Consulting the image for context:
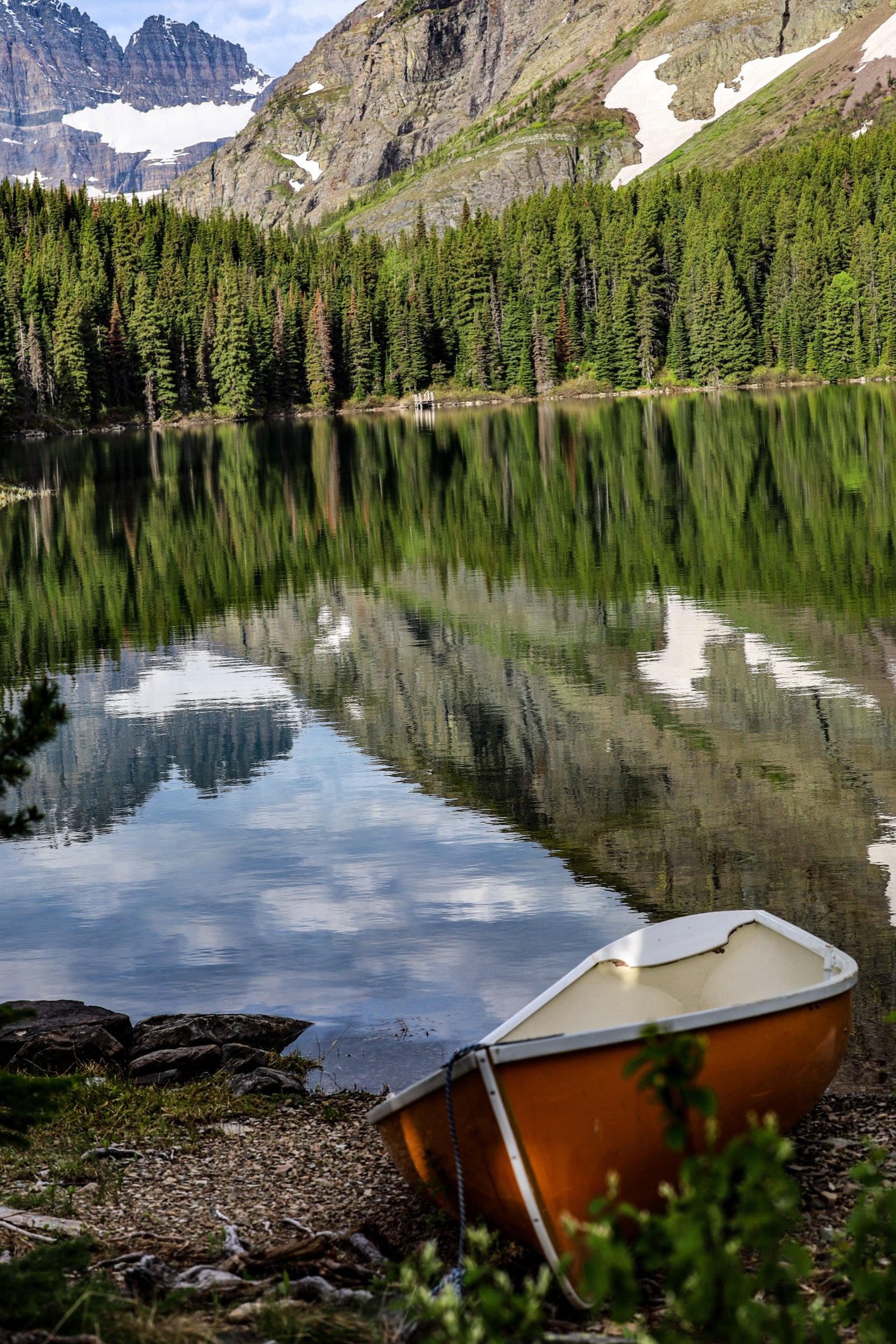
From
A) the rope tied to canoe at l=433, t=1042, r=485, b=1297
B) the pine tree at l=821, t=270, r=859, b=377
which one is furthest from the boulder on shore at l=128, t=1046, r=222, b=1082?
the pine tree at l=821, t=270, r=859, b=377

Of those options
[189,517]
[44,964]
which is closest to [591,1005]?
[44,964]

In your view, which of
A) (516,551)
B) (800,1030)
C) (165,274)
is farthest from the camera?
(165,274)

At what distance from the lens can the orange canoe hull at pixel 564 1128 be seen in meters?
6.54

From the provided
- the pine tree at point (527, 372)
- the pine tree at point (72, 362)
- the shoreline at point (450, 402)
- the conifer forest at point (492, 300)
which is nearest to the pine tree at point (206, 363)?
the conifer forest at point (492, 300)

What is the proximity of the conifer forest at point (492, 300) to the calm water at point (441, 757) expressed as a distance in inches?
4138

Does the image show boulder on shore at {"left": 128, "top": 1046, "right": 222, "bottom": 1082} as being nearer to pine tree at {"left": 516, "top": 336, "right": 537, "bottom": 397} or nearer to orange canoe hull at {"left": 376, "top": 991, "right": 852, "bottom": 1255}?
orange canoe hull at {"left": 376, "top": 991, "right": 852, "bottom": 1255}

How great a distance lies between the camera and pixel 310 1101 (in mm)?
10141

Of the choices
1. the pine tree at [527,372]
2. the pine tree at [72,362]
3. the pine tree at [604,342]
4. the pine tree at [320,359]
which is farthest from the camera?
the pine tree at [320,359]

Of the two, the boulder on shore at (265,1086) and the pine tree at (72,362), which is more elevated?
the pine tree at (72,362)

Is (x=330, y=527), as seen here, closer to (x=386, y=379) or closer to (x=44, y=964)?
(x=44, y=964)

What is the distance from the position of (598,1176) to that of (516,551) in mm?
31546

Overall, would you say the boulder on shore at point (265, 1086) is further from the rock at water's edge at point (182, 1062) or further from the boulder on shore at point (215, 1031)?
the boulder on shore at point (215, 1031)

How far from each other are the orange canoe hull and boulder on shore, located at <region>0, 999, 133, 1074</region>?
424cm

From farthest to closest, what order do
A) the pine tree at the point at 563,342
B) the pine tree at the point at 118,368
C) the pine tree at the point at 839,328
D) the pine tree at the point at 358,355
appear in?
the pine tree at the point at 358,355 < the pine tree at the point at 563,342 < the pine tree at the point at 118,368 < the pine tree at the point at 839,328
